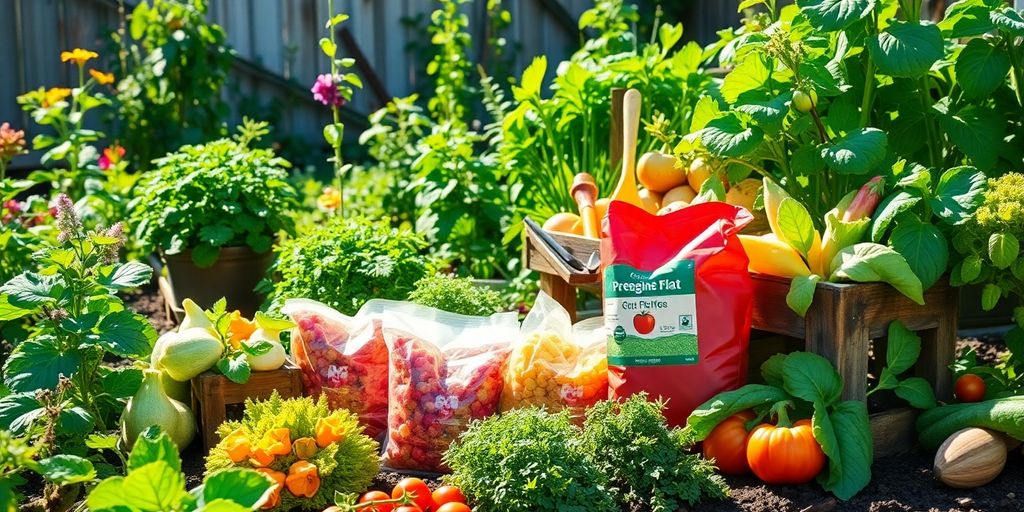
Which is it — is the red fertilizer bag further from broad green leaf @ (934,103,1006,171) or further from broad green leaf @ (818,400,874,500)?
broad green leaf @ (934,103,1006,171)

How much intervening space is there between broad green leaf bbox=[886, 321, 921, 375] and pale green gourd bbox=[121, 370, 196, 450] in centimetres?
172

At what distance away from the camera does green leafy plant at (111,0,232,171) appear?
546cm

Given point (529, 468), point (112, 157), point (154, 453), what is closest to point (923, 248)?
point (529, 468)

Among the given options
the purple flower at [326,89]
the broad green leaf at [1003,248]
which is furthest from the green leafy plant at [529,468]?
the purple flower at [326,89]

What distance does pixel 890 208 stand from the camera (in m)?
2.61

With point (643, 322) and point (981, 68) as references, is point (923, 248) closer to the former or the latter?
point (981, 68)

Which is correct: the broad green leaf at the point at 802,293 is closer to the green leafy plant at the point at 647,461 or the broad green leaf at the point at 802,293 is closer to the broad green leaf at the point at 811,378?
the broad green leaf at the point at 811,378

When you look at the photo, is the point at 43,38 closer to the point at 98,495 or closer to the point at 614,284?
the point at 614,284

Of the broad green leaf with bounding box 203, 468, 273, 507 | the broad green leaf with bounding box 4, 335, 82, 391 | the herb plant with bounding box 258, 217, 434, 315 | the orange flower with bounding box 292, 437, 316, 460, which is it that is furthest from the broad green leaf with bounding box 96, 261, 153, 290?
the broad green leaf with bounding box 203, 468, 273, 507

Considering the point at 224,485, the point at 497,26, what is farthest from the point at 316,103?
the point at 224,485

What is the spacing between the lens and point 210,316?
110 inches

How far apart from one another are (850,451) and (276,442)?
1.24m

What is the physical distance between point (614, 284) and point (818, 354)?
51cm

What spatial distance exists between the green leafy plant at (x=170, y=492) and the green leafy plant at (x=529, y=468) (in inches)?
23.1
